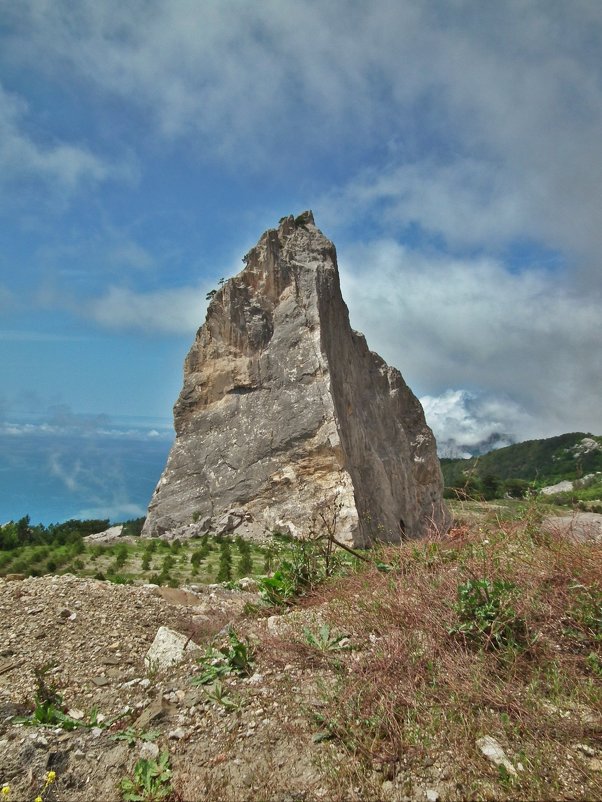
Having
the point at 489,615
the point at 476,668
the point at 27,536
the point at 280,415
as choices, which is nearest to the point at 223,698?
the point at 476,668

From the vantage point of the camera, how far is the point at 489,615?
3949mm

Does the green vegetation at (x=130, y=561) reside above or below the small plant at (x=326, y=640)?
below

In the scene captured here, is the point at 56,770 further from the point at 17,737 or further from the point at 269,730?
the point at 269,730

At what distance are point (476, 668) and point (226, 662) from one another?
2.09 metres

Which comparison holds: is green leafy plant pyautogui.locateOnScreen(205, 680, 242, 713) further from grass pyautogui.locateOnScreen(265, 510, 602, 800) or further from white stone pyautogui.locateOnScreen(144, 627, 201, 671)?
white stone pyautogui.locateOnScreen(144, 627, 201, 671)

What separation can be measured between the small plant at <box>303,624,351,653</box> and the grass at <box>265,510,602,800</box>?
11cm

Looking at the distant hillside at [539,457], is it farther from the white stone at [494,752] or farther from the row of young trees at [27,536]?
the white stone at [494,752]

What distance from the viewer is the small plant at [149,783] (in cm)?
290

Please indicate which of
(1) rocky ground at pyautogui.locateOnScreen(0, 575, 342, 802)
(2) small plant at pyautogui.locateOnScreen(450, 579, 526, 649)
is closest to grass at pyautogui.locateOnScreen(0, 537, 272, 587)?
(1) rocky ground at pyautogui.locateOnScreen(0, 575, 342, 802)

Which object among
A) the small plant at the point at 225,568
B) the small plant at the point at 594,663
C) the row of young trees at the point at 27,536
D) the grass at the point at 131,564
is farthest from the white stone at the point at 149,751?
the row of young trees at the point at 27,536

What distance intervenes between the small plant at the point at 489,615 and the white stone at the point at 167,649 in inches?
97.7

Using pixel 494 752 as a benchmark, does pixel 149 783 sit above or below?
below

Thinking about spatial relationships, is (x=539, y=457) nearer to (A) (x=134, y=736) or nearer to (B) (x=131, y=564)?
(B) (x=131, y=564)

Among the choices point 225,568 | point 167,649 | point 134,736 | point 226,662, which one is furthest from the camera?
point 225,568
